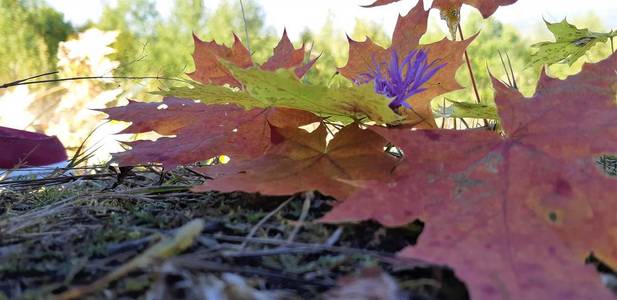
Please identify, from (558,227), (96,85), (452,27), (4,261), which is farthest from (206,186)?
(96,85)

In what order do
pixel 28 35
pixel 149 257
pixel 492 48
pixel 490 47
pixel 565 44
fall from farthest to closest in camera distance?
pixel 28 35 → pixel 490 47 → pixel 492 48 → pixel 565 44 → pixel 149 257

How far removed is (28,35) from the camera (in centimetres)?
602

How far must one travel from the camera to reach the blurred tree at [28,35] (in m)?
5.49

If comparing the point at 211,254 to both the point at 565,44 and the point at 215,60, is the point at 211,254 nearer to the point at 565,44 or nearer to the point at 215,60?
the point at 215,60

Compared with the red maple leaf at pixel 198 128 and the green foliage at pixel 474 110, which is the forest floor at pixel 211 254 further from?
the green foliage at pixel 474 110

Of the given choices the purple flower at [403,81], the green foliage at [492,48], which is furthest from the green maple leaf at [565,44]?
the green foliage at [492,48]

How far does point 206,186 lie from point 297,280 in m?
0.13

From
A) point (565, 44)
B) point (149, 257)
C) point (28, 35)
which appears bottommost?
point (149, 257)

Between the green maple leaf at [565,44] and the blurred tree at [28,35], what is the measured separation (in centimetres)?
508

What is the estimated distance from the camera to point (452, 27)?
73 cm

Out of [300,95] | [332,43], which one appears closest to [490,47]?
[332,43]

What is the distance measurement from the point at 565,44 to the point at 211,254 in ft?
2.33

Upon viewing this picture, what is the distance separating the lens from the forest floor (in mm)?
366

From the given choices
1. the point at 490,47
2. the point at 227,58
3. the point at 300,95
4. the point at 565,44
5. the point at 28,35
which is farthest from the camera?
the point at 28,35
